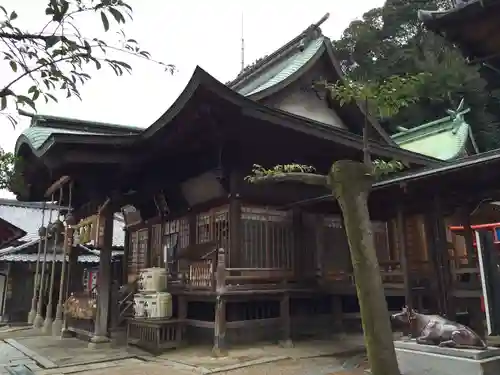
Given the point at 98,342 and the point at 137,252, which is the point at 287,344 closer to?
the point at 98,342

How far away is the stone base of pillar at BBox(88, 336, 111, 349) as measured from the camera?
10.6 metres

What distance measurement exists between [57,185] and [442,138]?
17.3 meters

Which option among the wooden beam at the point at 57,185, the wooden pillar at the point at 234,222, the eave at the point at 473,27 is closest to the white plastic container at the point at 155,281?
the wooden pillar at the point at 234,222

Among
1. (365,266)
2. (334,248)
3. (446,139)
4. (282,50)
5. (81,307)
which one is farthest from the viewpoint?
(446,139)

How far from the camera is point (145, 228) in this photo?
1426 centimetres

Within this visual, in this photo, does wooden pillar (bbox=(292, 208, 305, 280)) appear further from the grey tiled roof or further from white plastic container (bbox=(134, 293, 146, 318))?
the grey tiled roof

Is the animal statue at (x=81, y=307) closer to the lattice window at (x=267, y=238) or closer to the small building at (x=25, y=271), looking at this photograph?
the lattice window at (x=267, y=238)

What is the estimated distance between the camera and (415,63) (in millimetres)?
32750

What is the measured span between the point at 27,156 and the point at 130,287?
4.64 meters

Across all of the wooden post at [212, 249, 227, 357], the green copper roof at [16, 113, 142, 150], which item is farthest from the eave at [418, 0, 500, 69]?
the green copper roof at [16, 113, 142, 150]

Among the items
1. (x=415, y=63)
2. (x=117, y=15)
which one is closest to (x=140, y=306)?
(x=117, y=15)

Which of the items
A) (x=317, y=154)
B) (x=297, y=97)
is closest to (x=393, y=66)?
(x=297, y=97)

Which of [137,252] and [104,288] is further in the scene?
[137,252]

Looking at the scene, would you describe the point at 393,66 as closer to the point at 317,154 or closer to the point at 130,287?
the point at 317,154
